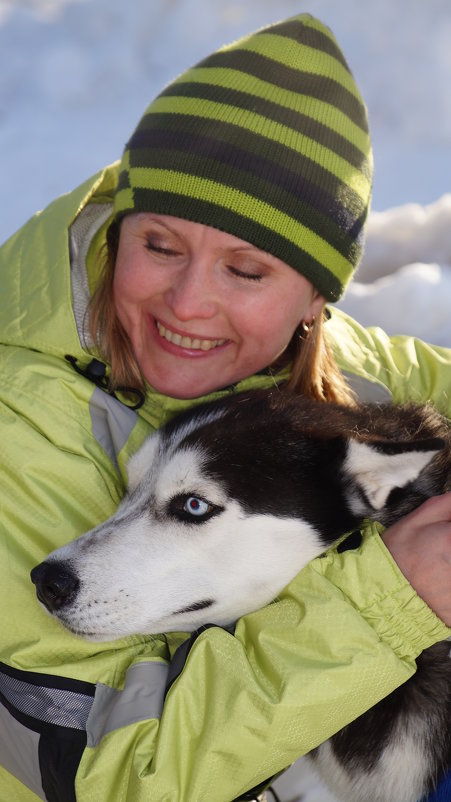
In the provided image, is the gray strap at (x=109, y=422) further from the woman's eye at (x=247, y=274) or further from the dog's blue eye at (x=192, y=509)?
the woman's eye at (x=247, y=274)

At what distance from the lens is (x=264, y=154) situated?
234 cm

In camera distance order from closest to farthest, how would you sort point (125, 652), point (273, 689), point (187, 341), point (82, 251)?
point (273, 689)
point (125, 652)
point (187, 341)
point (82, 251)

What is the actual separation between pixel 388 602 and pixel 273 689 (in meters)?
0.35

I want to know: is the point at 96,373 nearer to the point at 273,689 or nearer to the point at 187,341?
the point at 187,341

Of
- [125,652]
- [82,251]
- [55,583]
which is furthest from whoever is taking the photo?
[82,251]

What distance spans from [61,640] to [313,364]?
123 cm

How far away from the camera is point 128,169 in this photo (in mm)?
2525

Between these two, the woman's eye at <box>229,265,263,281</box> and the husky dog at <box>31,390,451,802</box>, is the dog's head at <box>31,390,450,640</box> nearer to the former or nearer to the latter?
the husky dog at <box>31,390,451,802</box>

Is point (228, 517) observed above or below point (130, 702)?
above

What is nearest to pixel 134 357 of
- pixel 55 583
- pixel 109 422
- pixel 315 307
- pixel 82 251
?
pixel 109 422

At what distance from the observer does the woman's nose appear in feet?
7.84

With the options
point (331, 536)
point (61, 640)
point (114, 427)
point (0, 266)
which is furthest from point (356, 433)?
point (0, 266)

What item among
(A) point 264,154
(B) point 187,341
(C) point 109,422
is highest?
(A) point 264,154

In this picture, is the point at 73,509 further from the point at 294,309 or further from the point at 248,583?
the point at 294,309
